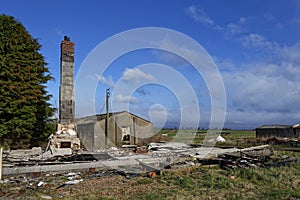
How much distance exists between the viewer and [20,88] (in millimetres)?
17438

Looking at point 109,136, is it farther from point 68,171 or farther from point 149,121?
point 68,171

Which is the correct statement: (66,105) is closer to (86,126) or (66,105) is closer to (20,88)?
(20,88)

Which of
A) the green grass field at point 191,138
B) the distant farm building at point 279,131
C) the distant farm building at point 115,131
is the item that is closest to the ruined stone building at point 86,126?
the distant farm building at point 115,131

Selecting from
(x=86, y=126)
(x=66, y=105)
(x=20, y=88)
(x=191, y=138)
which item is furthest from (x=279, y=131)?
(x=20, y=88)

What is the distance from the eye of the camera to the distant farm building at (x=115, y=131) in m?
22.3

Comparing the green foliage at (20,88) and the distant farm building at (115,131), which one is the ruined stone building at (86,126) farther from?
the green foliage at (20,88)

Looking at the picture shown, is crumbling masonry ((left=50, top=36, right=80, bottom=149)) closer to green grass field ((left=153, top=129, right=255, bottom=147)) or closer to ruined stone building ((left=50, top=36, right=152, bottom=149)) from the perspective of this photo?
ruined stone building ((left=50, top=36, right=152, bottom=149))

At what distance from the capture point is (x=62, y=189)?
7406mm

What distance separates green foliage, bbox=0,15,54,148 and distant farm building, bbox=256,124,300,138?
99.4 feet

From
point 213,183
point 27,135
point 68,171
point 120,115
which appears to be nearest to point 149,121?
point 120,115

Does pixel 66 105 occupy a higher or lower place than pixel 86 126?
higher

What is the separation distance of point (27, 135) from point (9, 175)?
916 cm

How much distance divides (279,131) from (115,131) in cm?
2629

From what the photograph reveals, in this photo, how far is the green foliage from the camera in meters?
17.0
